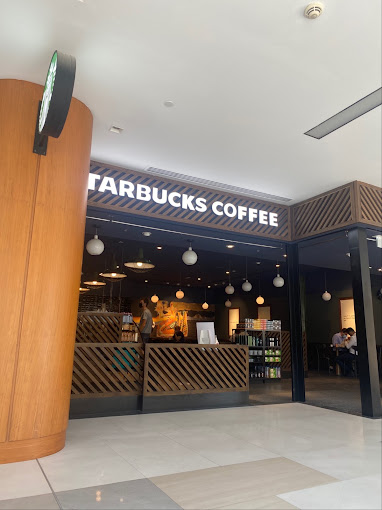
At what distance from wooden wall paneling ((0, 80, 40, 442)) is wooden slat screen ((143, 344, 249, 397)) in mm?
2307

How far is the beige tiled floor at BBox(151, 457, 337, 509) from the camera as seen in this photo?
2297 millimetres

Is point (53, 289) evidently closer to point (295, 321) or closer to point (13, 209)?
point (13, 209)

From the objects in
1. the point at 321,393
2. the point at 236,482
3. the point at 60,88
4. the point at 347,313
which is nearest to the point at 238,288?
the point at 347,313

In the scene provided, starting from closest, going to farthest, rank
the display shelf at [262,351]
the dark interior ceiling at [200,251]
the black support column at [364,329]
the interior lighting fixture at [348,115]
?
the interior lighting fixture at [348,115], the black support column at [364,329], the dark interior ceiling at [200,251], the display shelf at [262,351]

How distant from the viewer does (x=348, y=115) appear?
11.9ft

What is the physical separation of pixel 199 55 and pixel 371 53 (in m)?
1.30

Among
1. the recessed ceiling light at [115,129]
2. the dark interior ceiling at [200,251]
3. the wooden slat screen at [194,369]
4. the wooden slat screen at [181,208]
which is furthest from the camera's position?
the dark interior ceiling at [200,251]

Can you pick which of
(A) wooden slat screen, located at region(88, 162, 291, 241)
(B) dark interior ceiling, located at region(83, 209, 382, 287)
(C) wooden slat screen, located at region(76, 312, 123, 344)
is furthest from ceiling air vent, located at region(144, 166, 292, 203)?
(C) wooden slat screen, located at region(76, 312, 123, 344)

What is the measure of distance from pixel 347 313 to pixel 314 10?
1045 cm

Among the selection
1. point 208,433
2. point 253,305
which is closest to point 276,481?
point 208,433

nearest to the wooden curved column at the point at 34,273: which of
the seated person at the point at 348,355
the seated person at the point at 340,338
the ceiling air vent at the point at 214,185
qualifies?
the ceiling air vent at the point at 214,185

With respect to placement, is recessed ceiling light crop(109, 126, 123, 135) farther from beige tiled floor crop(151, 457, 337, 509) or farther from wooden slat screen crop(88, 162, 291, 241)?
beige tiled floor crop(151, 457, 337, 509)

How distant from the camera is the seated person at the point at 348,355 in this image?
9.49 m

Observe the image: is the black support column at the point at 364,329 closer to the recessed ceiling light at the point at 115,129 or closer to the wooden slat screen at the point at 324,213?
the wooden slat screen at the point at 324,213
